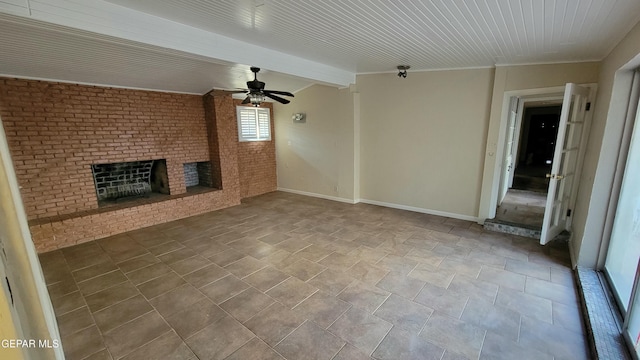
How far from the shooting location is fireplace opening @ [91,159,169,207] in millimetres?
4648

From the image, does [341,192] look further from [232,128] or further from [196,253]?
[196,253]

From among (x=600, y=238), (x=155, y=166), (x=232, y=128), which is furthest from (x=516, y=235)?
(x=155, y=166)

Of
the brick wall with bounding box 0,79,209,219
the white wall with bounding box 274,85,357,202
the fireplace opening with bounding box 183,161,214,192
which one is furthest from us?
the fireplace opening with bounding box 183,161,214,192

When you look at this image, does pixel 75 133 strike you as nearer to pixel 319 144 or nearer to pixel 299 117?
pixel 299 117

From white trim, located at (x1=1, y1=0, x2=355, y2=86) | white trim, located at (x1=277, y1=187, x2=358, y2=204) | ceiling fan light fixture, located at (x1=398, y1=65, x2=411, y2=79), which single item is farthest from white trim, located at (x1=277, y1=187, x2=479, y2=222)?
white trim, located at (x1=1, y1=0, x2=355, y2=86)

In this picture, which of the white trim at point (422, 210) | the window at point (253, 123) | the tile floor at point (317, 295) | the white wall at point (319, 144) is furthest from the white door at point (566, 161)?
the window at point (253, 123)

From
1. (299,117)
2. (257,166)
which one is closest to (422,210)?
(299,117)

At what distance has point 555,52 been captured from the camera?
127 inches

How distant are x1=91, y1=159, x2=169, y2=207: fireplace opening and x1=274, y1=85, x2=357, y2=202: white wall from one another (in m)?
2.75

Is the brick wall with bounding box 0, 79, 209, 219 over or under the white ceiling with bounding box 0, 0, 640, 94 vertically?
under

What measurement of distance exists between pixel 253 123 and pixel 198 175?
171 cm

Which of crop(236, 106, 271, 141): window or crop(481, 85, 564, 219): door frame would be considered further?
crop(236, 106, 271, 141): window

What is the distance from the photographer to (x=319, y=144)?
20.2ft

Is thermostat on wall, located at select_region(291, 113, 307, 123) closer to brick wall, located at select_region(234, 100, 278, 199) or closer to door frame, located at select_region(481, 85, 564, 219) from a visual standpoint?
brick wall, located at select_region(234, 100, 278, 199)
